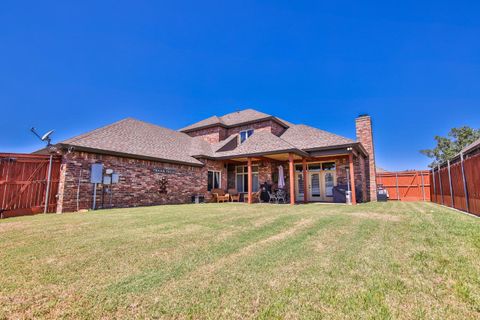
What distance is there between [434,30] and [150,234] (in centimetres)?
1424

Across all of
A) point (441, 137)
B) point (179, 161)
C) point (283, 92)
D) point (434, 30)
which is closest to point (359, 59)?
point (434, 30)

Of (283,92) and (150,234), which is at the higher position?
(283,92)

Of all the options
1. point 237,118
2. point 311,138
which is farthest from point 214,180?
point 311,138

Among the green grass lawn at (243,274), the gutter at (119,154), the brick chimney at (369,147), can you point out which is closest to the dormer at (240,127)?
the gutter at (119,154)

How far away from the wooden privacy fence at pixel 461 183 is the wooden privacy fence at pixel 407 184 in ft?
13.4

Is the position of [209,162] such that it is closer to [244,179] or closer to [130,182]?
[244,179]

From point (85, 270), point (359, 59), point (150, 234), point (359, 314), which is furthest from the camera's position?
point (359, 59)

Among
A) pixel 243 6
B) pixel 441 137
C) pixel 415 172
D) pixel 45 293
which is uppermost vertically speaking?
pixel 243 6

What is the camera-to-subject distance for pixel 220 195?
15.5 meters

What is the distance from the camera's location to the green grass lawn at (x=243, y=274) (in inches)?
80.6

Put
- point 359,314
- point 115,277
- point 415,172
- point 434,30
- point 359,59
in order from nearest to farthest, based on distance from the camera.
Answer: point 359,314
point 115,277
point 434,30
point 359,59
point 415,172

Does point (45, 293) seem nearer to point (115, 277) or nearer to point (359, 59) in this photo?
point (115, 277)

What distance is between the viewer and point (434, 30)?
10.4 m

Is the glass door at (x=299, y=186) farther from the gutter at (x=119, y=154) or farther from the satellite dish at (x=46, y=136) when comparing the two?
the satellite dish at (x=46, y=136)
